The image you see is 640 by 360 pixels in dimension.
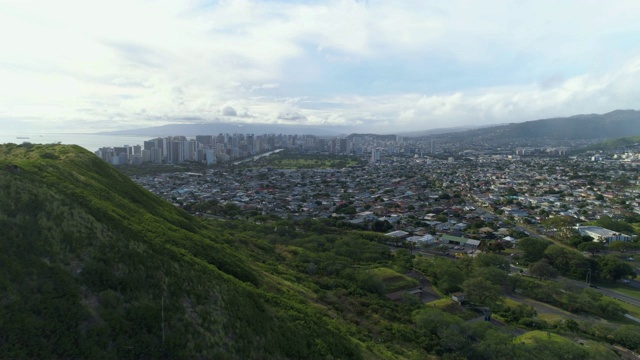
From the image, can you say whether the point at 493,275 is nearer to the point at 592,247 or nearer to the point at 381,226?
the point at 592,247

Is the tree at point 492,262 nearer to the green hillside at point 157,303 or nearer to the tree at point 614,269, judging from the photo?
the green hillside at point 157,303

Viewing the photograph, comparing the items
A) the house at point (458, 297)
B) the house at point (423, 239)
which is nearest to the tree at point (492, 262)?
the house at point (458, 297)

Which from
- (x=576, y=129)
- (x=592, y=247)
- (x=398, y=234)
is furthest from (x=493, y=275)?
(x=576, y=129)

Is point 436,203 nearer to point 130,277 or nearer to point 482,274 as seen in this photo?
point 482,274

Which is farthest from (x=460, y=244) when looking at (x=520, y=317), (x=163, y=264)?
(x=163, y=264)


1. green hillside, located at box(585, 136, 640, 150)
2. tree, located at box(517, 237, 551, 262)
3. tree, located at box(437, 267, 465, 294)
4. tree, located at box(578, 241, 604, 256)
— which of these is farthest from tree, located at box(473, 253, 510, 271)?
green hillside, located at box(585, 136, 640, 150)

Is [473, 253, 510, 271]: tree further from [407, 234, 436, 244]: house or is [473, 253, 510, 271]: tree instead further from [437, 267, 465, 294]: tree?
[407, 234, 436, 244]: house

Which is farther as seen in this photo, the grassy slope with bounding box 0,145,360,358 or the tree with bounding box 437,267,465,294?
the tree with bounding box 437,267,465,294
